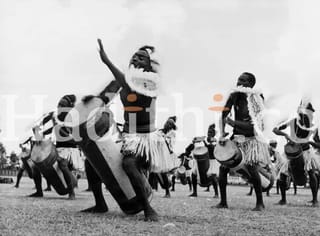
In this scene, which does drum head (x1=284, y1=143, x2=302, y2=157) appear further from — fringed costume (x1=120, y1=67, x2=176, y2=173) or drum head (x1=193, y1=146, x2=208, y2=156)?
fringed costume (x1=120, y1=67, x2=176, y2=173)

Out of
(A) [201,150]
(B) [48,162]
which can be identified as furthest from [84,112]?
(A) [201,150]

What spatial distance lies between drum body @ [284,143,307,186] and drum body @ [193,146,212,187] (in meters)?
2.47

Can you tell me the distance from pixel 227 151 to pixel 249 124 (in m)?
0.51

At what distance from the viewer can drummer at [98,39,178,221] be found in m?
5.05

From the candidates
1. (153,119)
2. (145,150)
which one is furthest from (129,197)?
(153,119)

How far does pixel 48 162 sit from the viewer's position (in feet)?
26.4

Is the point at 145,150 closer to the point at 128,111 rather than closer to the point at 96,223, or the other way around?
the point at 128,111

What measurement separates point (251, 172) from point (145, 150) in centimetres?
233

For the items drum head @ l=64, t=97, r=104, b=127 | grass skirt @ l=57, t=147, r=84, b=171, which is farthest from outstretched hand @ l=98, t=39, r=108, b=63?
grass skirt @ l=57, t=147, r=84, b=171

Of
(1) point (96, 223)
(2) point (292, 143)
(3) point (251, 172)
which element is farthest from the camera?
(2) point (292, 143)

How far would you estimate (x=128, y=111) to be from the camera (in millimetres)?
5277

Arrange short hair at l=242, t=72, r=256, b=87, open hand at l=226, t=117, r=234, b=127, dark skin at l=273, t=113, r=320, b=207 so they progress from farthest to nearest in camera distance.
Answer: dark skin at l=273, t=113, r=320, b=207
short hair at l=242, t=72, r=256, b=87
open hand at l=226, t=117, r=234, b=127

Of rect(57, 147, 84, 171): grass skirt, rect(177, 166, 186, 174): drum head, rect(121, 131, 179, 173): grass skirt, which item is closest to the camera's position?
rect(121, 131, 179, 173): grass skirt

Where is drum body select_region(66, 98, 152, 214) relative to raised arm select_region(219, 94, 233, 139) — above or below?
below
